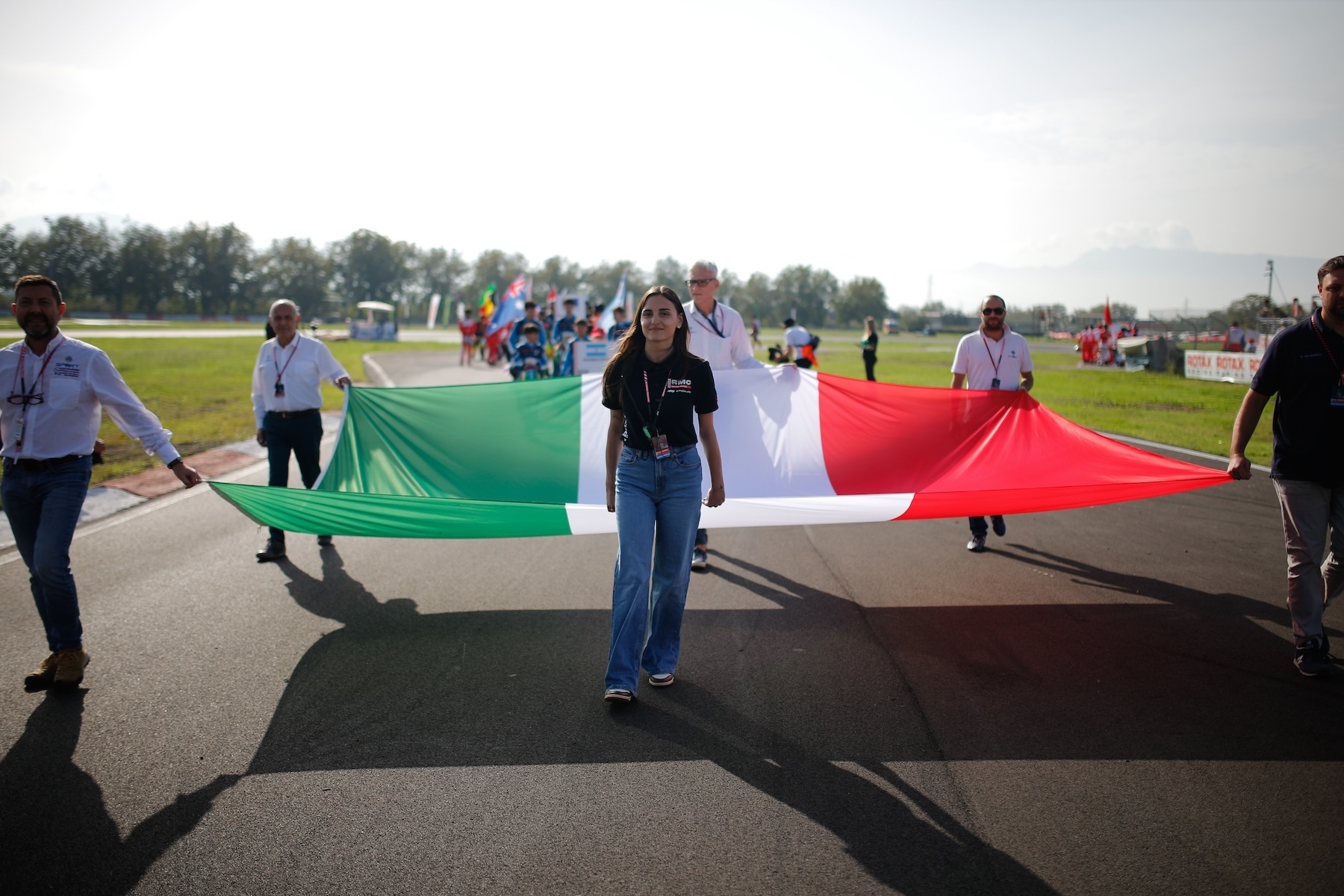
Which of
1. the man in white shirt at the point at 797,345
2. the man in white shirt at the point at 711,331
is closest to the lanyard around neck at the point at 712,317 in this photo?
the man in white shirt at the point at 711,331

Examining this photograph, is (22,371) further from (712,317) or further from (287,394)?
(712,317)

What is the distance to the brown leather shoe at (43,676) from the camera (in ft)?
14.0

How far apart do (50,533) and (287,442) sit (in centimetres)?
267

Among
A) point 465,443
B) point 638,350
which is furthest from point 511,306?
point 638,350

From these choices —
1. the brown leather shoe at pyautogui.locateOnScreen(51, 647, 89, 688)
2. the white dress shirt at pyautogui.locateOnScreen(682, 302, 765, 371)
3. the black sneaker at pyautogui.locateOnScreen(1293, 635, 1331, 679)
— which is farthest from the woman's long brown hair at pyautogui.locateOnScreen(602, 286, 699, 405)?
the black sneaker at pyautogui.locateOnScreen(1293, 635, 1331, 679)

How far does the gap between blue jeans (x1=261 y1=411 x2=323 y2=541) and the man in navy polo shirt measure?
6390 millimetres

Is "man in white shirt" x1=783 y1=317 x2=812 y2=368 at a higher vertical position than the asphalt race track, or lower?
higher

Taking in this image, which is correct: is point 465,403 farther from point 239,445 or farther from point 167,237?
point 167,237

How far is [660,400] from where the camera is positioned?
4156 millimetres

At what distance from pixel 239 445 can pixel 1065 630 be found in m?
11.5

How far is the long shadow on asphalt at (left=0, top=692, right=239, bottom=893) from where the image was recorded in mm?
2801

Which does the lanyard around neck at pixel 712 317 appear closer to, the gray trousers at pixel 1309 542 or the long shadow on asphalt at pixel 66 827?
the gray trousers at pixel 1309 542

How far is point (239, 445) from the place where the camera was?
12.6 metres

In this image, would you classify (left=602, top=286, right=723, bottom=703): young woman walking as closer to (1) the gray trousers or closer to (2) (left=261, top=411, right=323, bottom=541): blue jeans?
(1) the gray trousers
